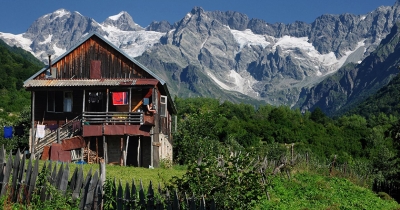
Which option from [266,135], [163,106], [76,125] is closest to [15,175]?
[76,125]

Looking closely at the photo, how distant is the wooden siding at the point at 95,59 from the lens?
123 feet

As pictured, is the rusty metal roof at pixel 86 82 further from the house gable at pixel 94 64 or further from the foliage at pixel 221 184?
the foliage at pixel 221 184

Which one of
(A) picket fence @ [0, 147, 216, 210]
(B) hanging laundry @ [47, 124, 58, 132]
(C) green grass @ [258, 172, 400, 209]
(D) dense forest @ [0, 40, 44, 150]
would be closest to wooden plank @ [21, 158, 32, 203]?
(A) picket fence @ [0, 147, 216, 210]

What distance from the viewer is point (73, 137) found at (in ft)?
115

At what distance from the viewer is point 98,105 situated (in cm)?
3828

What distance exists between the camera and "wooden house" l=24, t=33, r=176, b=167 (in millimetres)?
35250

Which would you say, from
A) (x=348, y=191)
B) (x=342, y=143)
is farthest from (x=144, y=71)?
(x=342, y=143)

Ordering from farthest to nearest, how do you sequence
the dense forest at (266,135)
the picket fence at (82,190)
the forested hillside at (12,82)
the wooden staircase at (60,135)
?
the forested hillside at (12,82), the dense forest at (266,135), the wooden staircase at (60,135), the picket fence at (82,190)

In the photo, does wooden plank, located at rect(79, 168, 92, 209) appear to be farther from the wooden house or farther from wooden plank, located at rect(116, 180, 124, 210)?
the wooden house

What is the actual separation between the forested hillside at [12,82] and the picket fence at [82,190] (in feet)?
202

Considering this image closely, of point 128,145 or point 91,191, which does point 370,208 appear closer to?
point 91,191

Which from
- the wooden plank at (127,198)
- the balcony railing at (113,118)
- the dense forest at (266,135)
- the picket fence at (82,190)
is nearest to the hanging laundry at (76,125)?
the balcony railing at (113,118)

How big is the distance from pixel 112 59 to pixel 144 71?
261 cm

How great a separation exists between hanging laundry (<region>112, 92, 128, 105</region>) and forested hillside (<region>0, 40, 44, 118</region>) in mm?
43353
